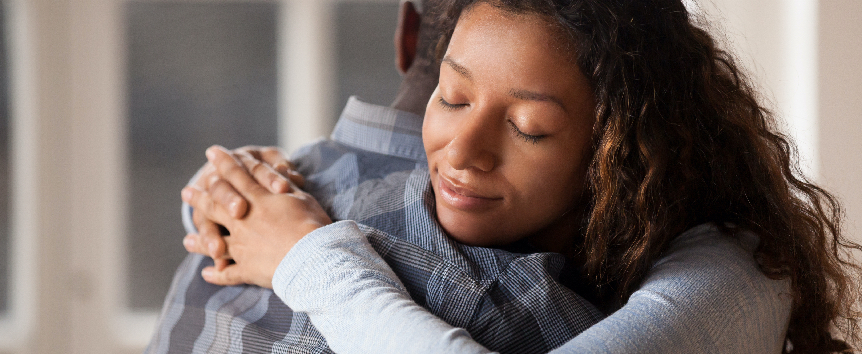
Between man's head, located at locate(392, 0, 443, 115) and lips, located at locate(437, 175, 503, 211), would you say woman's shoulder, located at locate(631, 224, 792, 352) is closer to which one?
lips, located at locate(437, 175, 503, 211)

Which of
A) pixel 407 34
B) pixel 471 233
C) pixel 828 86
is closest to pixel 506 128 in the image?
pixel 471 233

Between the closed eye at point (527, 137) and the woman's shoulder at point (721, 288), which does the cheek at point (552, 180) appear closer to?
the closed eye at point (527, 137)

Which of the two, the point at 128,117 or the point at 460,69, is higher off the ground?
the point at 460,69

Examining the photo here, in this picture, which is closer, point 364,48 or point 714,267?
point 714,267

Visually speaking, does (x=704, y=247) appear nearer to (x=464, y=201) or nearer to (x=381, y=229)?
(x=464, y=201)

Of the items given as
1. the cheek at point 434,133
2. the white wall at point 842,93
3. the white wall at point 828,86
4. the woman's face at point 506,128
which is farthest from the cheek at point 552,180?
the white wall at point 842,93

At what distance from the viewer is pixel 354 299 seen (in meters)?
0.70

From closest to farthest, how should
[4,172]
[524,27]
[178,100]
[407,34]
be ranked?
1. [524,27]
2. [407,34]
3. [4,172]
4. [178,100]

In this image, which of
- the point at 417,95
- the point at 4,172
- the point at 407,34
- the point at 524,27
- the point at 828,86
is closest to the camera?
the point at 524,27

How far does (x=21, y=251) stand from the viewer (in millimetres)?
2684

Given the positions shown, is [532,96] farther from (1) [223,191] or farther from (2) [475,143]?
(1) [223,191]

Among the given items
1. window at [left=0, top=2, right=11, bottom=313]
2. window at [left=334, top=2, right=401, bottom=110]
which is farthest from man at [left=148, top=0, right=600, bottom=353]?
window at [left=0, top=2, right=11, bottom=313]

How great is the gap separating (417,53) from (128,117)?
1.98m

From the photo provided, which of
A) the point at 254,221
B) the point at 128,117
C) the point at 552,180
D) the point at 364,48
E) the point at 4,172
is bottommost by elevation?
the point at 4,172
